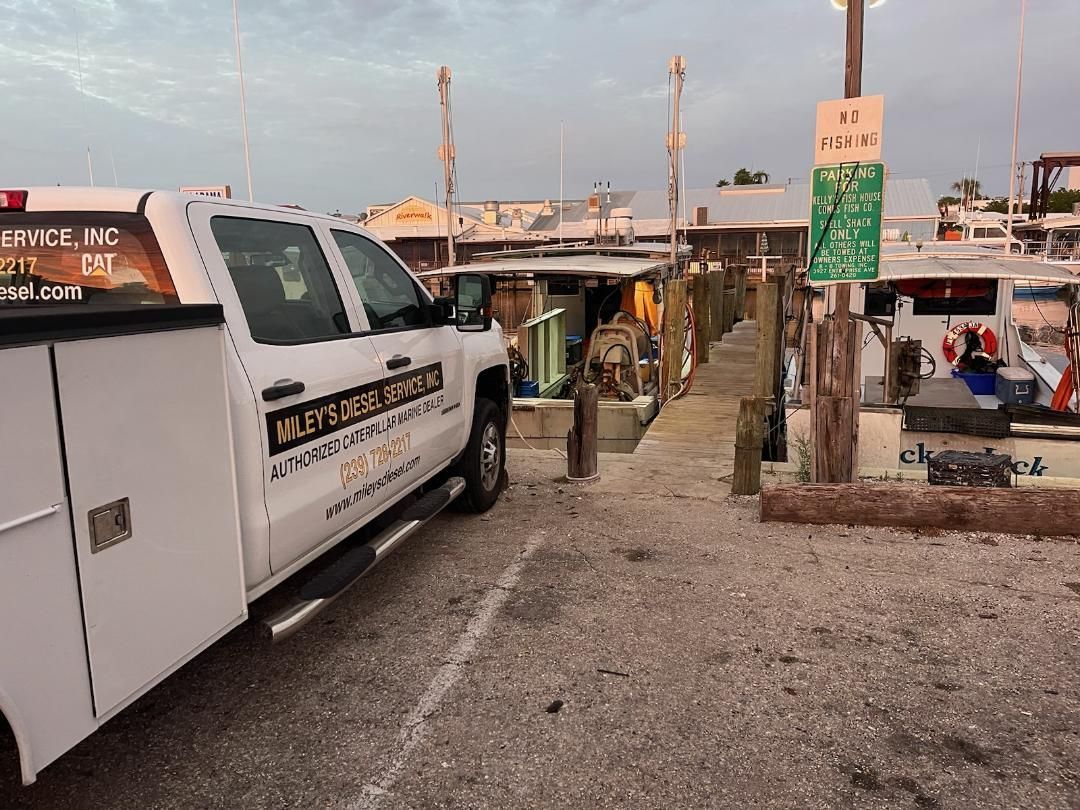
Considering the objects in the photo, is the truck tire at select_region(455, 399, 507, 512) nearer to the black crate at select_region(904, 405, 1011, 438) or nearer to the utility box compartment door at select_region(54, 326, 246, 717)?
the utility box compartment door at select_region(54, 326, 246, 717)

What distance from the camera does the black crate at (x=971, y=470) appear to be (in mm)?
5703

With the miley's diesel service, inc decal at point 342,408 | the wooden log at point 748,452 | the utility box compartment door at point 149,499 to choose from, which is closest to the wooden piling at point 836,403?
the wooden log at point 748,452

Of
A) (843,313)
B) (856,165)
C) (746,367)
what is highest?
(856,165)

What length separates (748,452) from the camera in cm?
630

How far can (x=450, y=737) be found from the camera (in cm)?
308

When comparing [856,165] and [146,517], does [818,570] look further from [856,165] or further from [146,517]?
[146,517]

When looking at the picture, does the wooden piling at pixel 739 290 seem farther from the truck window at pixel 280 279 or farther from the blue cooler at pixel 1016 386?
the truck window at pixel 280 279

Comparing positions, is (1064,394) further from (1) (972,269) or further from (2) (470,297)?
(2) (470,297)

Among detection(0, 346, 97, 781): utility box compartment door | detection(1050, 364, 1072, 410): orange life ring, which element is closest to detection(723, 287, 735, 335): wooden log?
detection(1050, 364, 1072, 410): orange life ring

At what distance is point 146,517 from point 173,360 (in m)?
0.49

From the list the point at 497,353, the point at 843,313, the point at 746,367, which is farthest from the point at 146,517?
the point at 746,367

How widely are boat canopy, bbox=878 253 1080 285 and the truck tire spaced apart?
439 cm

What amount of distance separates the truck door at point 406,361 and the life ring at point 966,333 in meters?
7.38

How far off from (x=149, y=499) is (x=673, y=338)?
39.4 feet
